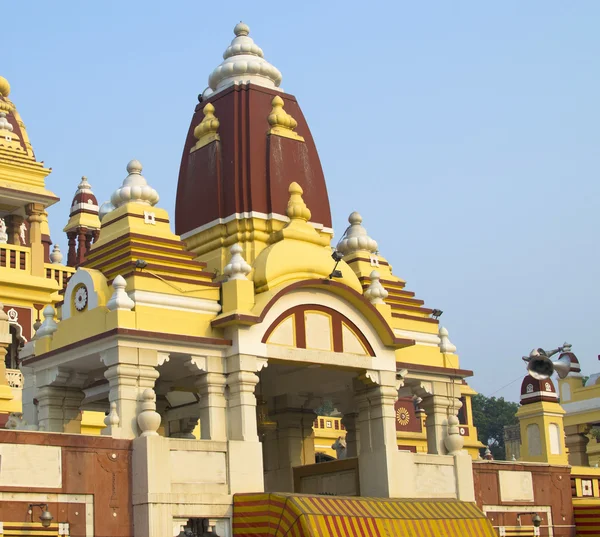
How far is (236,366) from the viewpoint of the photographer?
790 inches

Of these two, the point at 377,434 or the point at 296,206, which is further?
the point at 296,206

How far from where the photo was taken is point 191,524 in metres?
19.7

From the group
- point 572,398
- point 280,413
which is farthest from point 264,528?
point 572,398

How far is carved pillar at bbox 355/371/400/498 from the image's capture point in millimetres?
21250

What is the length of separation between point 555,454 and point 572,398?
4.49m

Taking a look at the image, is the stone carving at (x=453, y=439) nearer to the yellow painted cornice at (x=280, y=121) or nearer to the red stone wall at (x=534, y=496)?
the red stone wall at (x=534, y=496)

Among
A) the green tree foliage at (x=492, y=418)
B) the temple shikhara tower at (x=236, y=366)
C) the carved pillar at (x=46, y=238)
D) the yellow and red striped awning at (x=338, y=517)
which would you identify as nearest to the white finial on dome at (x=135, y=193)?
the temple shikhara tower at (x=236, y=366)

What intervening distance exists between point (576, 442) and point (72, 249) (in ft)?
56.6

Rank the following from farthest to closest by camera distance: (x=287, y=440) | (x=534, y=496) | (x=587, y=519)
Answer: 1. (x=587, y=519)
2. (x=287, y=440)
3. (x=534, y=496)

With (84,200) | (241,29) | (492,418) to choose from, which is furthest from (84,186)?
(492,418)

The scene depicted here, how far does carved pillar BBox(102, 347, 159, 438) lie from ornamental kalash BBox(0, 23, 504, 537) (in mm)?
31

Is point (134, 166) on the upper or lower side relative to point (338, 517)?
upper

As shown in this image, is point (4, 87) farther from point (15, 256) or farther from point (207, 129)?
point (207, 129)

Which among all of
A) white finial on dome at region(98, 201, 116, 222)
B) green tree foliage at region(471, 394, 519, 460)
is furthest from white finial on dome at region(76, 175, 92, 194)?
green tree foliage at region(471, 394, 519, 460)
